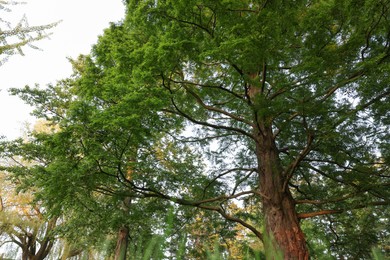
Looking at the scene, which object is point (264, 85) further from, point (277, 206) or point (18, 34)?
point (18, 34)

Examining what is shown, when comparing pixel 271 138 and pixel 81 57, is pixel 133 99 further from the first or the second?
pixel 81 57

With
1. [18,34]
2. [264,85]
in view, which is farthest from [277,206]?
[18,34]

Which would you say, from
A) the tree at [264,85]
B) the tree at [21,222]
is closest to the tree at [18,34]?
the tree at [264,85]

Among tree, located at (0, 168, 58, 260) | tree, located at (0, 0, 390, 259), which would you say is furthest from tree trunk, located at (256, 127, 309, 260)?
tree, located at (0, 168, 58, 260)

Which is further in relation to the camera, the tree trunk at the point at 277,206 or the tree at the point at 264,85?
the tree trunk at the point at 277,206

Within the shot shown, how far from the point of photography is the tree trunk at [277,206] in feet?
14.0

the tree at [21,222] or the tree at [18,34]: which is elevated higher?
the tree at [18,34]

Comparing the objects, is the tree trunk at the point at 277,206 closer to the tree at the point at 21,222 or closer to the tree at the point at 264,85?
the tree at the point at 264,85

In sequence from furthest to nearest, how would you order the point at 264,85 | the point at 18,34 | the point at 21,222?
the point at 21,222 < the point at 18,34 < the point at 264,85

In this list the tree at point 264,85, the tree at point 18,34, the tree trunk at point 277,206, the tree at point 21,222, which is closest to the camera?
the tree at point 264,85

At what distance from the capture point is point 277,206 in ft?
15.4

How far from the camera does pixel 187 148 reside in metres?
7.99

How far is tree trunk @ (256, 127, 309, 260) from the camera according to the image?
428 centimetres

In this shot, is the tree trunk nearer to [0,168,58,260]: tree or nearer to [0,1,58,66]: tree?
[0,1,58,66]: tree
